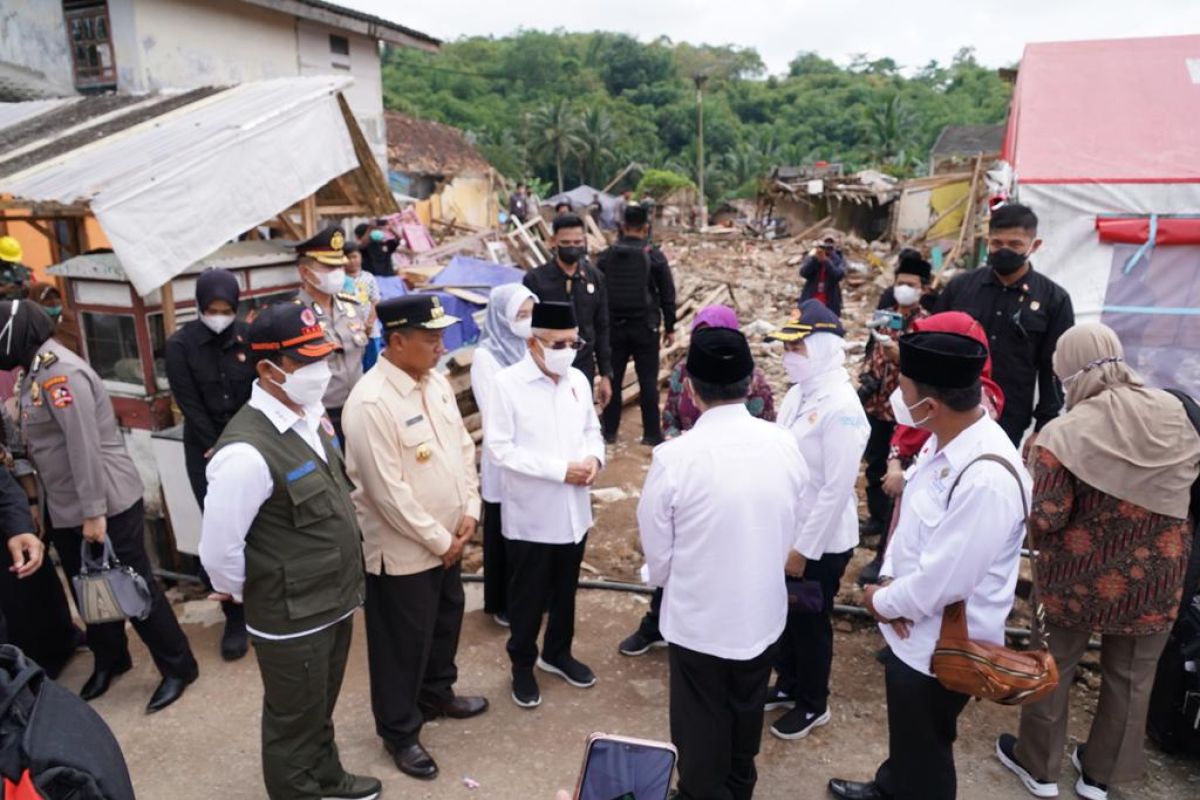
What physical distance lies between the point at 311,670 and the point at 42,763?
154 cm

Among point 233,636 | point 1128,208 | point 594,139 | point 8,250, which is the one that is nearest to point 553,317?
point 233,636

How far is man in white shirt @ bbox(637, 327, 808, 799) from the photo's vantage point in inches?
101

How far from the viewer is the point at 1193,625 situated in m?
3.24

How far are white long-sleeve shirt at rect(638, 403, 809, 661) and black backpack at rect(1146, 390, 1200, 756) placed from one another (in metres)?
1.87

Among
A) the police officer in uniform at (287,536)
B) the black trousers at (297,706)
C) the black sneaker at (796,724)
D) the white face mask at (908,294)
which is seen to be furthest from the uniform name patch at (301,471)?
the white face mask at (908,294)

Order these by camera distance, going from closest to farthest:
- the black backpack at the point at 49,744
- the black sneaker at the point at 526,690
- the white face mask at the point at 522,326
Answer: the black backpack at the point at 49,744, the black sneaker at the point at 526,690, the white face mask at the point at 522,326

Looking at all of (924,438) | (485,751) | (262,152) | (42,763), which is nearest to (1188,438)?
(924,438)

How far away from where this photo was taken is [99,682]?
4008 millimetres

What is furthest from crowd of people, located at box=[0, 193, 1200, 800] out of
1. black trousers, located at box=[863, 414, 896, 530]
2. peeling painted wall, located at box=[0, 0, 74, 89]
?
peeling painted wall, located at box=[0, 0, 74, 89]

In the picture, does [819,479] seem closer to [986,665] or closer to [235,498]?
[986,665]

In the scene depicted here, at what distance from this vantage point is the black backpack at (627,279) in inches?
280

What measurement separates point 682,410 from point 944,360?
1.63 meters

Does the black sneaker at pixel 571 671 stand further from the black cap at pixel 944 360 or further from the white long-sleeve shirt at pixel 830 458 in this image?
the black cap at pixel 944 360

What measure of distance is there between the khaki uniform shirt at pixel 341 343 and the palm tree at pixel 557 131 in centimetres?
4192
